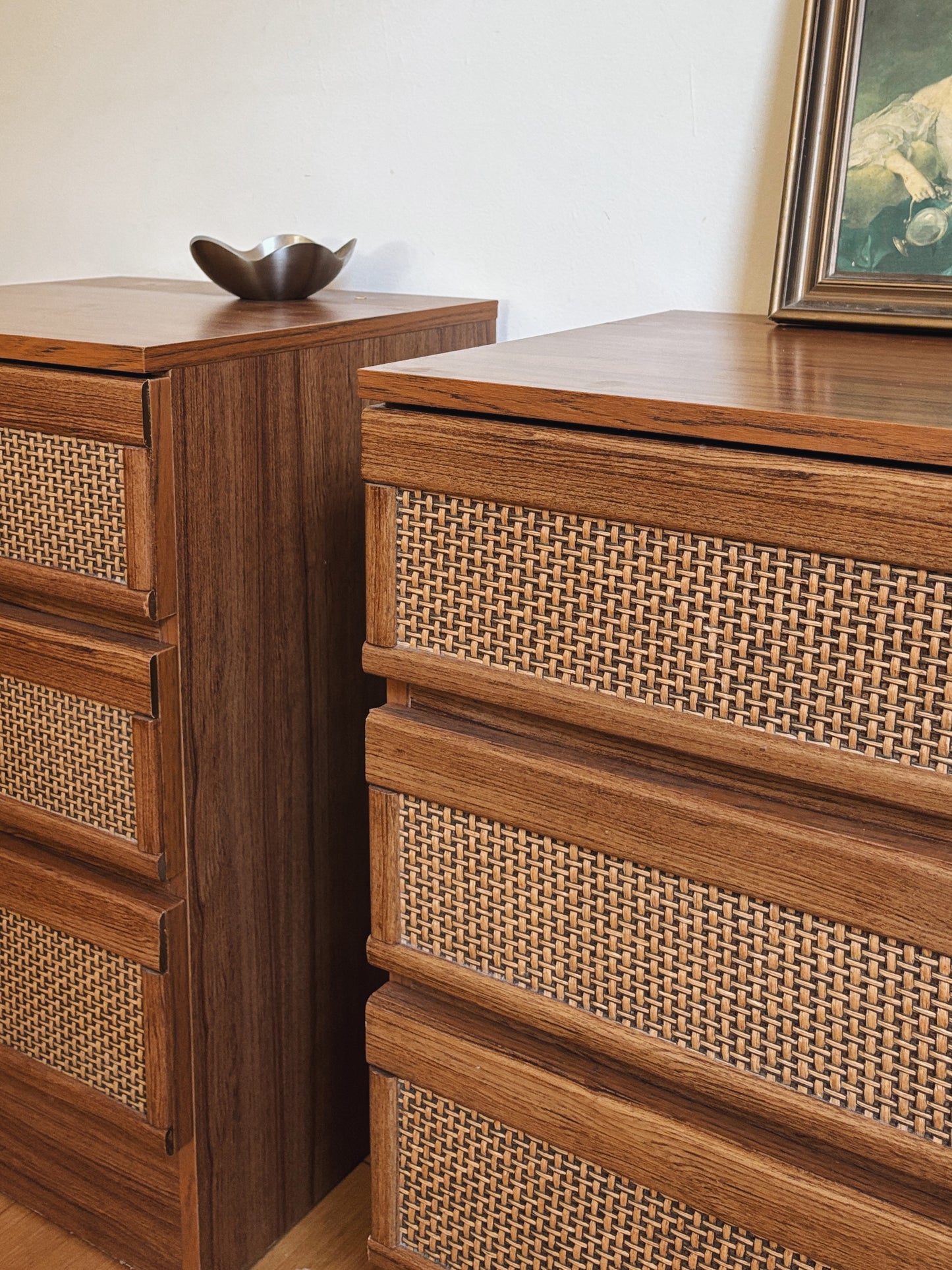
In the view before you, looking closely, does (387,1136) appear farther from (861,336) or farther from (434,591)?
(861,336)

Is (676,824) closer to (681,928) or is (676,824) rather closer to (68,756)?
(681,928)

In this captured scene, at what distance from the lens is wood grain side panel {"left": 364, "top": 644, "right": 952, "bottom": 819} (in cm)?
72

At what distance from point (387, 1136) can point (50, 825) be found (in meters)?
0.41

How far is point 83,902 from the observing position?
1131 millimetres

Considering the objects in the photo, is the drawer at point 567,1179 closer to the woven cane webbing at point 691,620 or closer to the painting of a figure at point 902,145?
the woven cane webbing at point 691,620

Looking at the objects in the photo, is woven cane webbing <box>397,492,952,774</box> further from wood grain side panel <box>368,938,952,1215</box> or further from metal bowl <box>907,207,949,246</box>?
metal bowl <box>907,207,949,246</box>

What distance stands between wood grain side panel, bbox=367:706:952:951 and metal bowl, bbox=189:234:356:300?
0.55 m

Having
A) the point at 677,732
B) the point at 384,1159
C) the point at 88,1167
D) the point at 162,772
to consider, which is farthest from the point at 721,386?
the point at 88,1167

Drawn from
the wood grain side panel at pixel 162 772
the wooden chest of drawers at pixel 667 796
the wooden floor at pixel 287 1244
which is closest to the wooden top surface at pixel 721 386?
the wooden chest of drawers at pixel 667 796

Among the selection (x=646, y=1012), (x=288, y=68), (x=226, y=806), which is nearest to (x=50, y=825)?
(x=226, y=806)

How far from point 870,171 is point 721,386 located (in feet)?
1.32

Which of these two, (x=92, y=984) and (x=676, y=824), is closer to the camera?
(x=676, y=824)

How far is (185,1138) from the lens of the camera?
114 cm

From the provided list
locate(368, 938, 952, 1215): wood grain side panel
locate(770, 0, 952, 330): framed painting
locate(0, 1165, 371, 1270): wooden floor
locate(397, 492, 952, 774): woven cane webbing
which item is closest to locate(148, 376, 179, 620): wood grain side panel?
locate(397, 492, 952, 774): woven cane webbing
